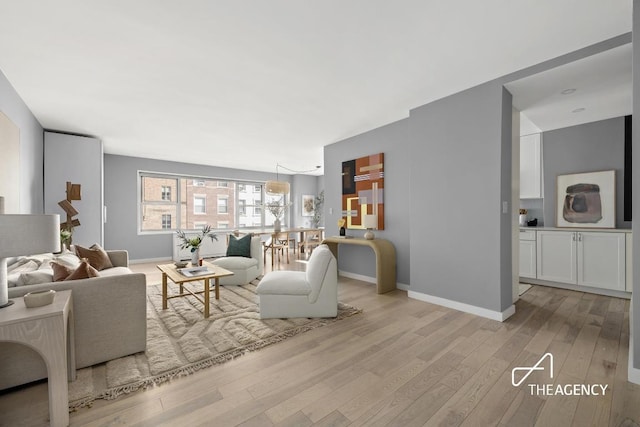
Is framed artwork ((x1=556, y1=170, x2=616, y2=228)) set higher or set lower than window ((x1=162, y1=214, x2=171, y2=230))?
higher

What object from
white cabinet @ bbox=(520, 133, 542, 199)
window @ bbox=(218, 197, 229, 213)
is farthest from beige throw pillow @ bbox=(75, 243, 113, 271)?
white cabinet @ bbox=(520, 133, 542, 199)

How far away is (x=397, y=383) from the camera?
6.10ft

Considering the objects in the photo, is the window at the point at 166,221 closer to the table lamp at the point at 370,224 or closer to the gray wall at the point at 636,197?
the table lamp at the point at 370,224

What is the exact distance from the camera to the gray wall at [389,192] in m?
4.14

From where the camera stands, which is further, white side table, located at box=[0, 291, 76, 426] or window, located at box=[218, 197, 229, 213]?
window, located at box=[218, 197, 229, 213]

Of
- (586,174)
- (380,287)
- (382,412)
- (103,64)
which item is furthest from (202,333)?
(586,174)

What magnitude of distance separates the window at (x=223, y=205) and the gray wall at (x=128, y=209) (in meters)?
1.42

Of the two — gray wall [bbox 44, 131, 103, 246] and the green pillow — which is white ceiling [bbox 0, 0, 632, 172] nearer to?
gray wall [bbox 44, 131, 103, 246]

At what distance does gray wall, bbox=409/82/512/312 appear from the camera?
2.93 metres

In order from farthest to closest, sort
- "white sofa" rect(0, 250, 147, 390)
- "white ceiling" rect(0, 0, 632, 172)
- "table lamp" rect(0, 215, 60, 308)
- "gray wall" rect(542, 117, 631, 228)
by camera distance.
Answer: "gray wall" rect(542, 117, 631, 228), "white ceiling" rect(0, 0, 632, 172), "white sofa" rect(0, 250, 147, 390), "table lamp" rect(0, 215, 60, 308)

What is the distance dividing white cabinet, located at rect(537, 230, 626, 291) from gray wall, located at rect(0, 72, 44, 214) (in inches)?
274

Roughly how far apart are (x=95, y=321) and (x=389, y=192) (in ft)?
12.5

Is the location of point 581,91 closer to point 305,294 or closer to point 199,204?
point 305,294

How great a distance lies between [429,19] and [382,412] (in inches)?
104
